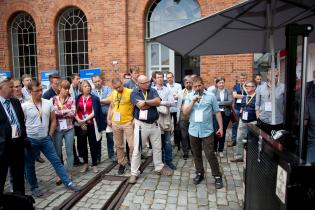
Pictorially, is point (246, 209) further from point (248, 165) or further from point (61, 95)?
point (61, 95)

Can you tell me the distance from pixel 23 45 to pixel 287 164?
1258 cm

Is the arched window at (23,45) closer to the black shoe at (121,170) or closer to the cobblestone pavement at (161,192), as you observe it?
the cobblestone pavement at (161,192)

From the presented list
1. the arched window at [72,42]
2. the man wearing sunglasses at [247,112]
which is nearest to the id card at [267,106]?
the man wearing sunglasses at [247,112]

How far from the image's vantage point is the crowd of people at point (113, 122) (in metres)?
3.98

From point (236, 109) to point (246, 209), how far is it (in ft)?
14.9

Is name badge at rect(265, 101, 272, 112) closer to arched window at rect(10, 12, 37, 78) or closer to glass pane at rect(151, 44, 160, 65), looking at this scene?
glass pane at rect(151, 44, 160, 65)

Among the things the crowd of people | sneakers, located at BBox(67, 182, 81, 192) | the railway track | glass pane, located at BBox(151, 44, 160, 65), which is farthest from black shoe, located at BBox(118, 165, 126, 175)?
glass pane, located at BBox(151, 44, 160, 65)

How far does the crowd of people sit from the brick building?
13.4ft

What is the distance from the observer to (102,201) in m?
4.23

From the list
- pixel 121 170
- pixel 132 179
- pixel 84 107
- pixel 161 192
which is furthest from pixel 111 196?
pixel 84 107

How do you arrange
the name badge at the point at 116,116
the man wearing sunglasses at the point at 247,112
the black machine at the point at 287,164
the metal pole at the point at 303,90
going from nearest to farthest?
the black machine at the point at 287,164 → the metal pole at the point at 303,90 → the name badge at the point at 116,116 → the man wearing sunglasses at the point at 247,112

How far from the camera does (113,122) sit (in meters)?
5.37

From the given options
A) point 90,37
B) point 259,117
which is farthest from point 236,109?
point 90,37

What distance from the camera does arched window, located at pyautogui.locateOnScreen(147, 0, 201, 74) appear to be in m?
9.97
